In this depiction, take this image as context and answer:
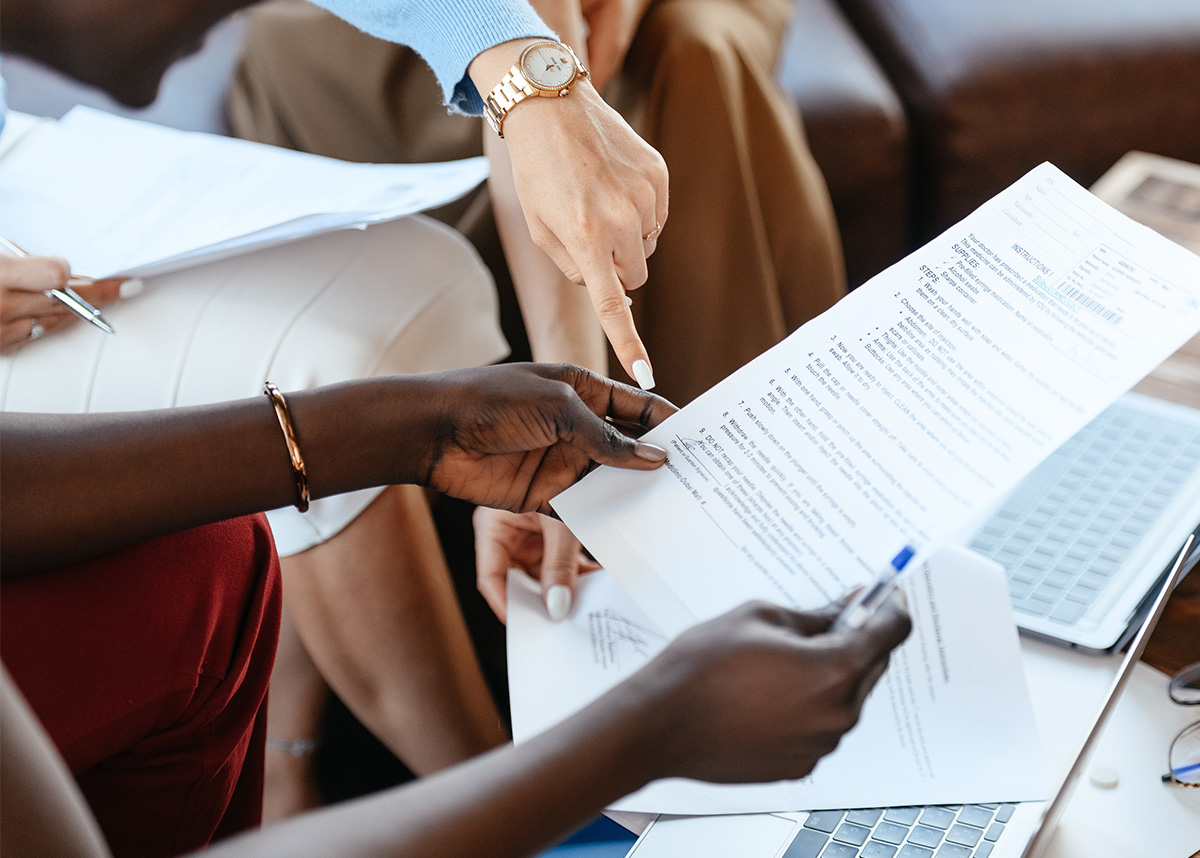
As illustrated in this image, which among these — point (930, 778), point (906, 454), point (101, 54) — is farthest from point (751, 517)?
point (101, 54)

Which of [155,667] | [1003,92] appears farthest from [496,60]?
[1003,92]

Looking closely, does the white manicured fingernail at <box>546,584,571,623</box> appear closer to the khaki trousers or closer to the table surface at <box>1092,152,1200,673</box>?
the table surface at <box>1092,152,1200,673</box>

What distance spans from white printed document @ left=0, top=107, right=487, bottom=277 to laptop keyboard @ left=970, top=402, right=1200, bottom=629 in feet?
1.76

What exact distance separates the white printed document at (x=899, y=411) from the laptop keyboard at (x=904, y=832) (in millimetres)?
148

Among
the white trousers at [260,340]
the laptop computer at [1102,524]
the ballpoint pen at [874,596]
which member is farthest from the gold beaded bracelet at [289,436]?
the laptop computer at [1102,524]

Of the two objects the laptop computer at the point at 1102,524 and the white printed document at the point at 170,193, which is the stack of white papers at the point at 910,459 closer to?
the laptop computer at the point at 1102,524

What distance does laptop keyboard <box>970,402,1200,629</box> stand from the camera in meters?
0.76

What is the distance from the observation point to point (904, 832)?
1.92 ft

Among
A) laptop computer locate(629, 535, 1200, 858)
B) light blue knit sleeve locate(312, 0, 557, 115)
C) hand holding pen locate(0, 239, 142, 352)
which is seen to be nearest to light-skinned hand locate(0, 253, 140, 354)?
hand holding pen locate(0, 239, 142, 352)

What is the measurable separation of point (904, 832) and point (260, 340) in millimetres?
590

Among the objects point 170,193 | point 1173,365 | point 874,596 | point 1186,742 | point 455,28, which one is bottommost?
point 1186,742

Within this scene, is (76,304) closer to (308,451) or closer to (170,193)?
(170,193)

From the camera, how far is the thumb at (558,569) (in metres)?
0.71

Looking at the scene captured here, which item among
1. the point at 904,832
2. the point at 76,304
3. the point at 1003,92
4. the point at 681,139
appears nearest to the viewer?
the point at 904,832
